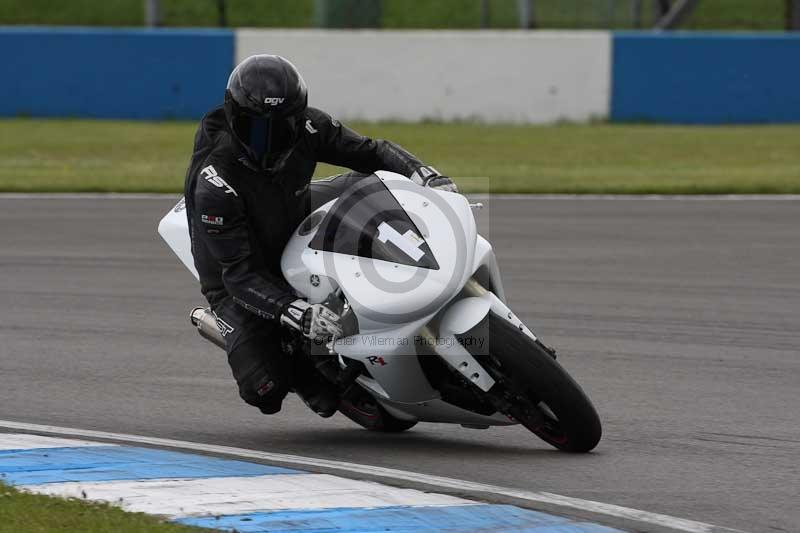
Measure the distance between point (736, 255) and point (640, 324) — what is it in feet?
8.38

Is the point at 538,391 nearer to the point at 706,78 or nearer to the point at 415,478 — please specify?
the point at 415,478

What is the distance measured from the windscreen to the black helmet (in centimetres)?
30

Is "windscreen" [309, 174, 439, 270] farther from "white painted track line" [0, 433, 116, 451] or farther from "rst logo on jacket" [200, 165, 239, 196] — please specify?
"white painted track line" [0, 433, 116, 451]

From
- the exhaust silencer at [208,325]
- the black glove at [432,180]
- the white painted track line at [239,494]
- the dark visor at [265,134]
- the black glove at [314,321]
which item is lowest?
the white painted track line at [239,494]

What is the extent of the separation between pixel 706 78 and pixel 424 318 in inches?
590

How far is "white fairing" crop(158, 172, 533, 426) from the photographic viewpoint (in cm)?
492

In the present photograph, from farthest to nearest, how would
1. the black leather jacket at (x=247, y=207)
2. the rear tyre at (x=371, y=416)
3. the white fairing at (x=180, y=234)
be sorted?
the white fairing at (x=180, y=234)
the rear tyre at (x=371, y=416)
the black leather jacket at (x=247, y=207)

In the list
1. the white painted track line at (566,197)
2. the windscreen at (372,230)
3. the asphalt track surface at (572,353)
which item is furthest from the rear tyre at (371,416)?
the white painted track line at (566,197)

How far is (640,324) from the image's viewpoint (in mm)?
8047

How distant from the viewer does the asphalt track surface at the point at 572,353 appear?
5172mm

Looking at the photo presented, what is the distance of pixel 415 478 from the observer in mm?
5023

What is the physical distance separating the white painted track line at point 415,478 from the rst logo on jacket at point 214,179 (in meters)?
1.03

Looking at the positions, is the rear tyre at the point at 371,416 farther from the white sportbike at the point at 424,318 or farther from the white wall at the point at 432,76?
the white wall at the point at 432,76

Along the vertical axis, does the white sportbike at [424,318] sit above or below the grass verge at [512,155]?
above
